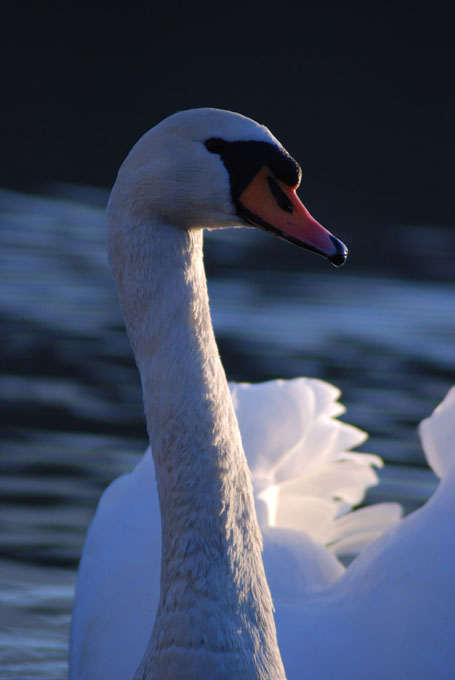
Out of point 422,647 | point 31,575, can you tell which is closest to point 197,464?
point 422,647

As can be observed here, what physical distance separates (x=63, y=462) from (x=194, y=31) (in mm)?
10105

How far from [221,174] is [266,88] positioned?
433 inches

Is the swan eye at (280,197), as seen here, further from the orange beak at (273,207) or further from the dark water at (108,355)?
the dark water at (108,355)

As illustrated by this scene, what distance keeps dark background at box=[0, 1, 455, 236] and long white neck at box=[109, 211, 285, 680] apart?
6914 millimetres

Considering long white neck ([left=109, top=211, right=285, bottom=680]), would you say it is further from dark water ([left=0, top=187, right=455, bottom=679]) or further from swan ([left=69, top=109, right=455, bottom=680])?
dark water ([left=0, top=187, right=455, bottom=679])

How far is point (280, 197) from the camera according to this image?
2834 millimetres

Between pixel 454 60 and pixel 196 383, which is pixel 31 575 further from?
pixel 454 60

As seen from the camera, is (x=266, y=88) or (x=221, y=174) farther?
(x=266, y=88)

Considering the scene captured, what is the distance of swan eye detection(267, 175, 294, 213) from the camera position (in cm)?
283

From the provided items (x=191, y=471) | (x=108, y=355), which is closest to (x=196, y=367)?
(x=191, y=471)

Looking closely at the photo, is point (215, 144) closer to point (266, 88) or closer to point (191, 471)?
point (191, 471)

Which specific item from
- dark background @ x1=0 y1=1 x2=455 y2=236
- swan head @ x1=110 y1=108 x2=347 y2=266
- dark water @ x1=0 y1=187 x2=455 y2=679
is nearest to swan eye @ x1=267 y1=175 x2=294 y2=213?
swan head @ x1=110 y1=108 x2=347 y2=266

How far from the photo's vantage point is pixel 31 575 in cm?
516

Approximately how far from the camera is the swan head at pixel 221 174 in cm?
281
